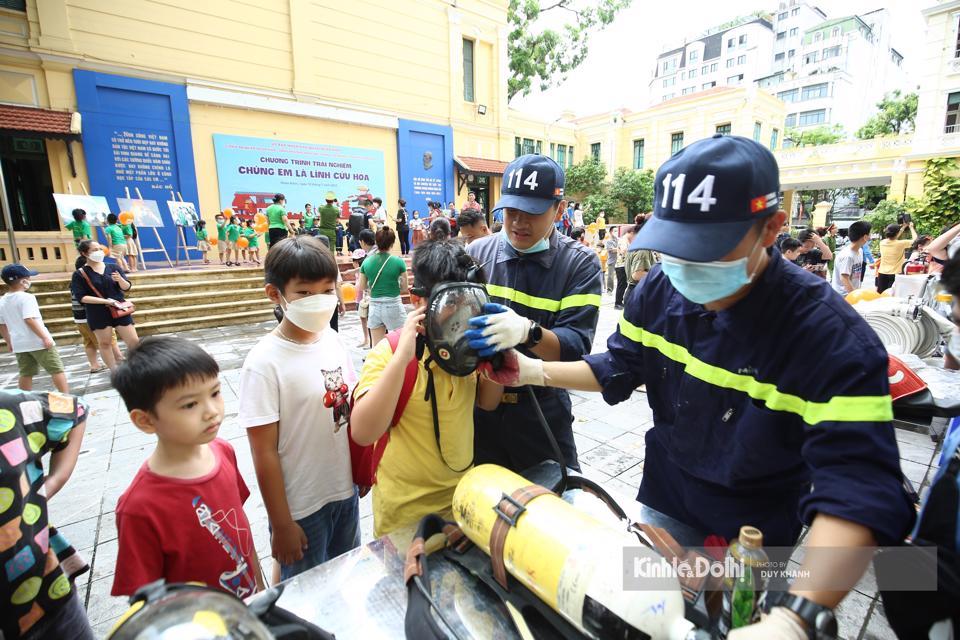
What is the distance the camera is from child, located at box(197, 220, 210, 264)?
1219cm

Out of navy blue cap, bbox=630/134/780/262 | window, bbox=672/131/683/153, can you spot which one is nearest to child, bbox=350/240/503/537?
navy blue cap, bbox=630/134/780/262

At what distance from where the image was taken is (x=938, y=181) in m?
17.3

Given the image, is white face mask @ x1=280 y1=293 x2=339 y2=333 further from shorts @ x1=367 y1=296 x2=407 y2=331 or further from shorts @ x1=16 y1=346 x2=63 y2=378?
shorts @ x1=16 y1=346 x2=63 y2=378

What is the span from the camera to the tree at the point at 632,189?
28.4 m

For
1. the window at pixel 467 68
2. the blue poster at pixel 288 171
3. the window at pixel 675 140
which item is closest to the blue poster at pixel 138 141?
the blue poster at pixel 288 171

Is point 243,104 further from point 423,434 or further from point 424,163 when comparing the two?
point 423,434

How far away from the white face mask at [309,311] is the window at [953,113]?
27555 mm

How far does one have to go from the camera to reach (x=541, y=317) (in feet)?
6.93

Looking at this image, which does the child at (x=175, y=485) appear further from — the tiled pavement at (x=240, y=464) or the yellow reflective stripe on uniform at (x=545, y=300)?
the tiled pavement at (x=240, y=464)

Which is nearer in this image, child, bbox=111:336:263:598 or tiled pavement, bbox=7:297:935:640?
child, bbox=111:336:263:598

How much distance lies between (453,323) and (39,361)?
5973 mm

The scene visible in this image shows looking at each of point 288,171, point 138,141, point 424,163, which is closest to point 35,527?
point 138,141

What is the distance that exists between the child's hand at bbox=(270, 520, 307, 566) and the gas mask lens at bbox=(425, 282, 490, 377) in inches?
38.4

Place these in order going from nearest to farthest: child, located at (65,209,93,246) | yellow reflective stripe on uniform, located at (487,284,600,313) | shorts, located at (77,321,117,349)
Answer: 1. yellow reflective stripe on uniform, located at (487,284,600,313)
2. shorts, located at (77,321,117,349)
3. child, located at (65,209,93,246)
